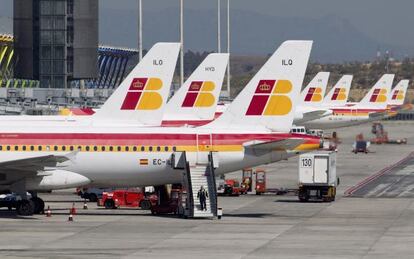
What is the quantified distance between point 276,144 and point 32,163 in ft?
40.8

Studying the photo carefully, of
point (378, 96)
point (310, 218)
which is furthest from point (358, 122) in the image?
point (310, 218)

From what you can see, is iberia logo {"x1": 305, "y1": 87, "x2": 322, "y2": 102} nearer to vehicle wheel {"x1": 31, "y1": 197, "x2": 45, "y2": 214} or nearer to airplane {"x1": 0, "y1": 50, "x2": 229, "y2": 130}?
airplane {"x1": 0, "y1": 50, "x2": 229, "y2": 130}

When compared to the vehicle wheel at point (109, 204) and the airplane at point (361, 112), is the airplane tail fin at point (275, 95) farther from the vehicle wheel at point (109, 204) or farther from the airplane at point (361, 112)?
the airplane at point (361, 112)

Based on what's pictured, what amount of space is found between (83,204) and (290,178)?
95.3 ft

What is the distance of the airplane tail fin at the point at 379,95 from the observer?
186000 millimetres

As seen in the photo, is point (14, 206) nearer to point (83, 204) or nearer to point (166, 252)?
point (83, 204)

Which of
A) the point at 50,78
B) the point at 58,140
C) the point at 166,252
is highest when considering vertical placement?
the point at 50,78

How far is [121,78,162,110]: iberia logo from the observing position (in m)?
79.1

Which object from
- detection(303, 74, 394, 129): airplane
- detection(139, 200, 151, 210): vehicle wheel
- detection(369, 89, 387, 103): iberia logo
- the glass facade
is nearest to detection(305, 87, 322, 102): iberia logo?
detection(303, 74, 394, 129): airplane

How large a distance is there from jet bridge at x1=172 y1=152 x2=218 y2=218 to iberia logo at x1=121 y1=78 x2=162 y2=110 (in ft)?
46.9

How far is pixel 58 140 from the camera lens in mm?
65625

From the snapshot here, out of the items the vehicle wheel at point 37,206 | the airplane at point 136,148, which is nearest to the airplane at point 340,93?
the airplane at point 136,148

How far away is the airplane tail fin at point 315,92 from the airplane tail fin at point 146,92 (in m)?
85.1

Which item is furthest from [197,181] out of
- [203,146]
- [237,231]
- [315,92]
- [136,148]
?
[315,92]
